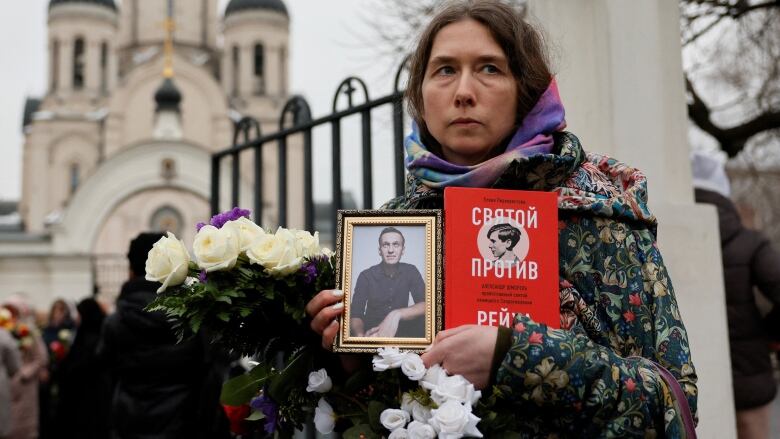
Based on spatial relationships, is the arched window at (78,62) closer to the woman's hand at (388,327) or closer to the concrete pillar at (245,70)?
the concrete pillar at (245,70)

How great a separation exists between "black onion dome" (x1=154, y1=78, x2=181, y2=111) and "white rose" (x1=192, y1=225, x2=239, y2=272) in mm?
42483

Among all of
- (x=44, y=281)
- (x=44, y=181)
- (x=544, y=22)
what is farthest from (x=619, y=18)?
(x=44, y=181)

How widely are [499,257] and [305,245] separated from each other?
0.41m

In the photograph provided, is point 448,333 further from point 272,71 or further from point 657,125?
point 272,71

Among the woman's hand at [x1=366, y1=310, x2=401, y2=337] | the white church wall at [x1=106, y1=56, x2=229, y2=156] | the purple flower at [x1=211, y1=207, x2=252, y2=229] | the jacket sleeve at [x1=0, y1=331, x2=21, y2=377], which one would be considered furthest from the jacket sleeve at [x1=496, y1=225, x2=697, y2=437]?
the white church wall at [x1=106, y1=56, x2=229, y2=156]

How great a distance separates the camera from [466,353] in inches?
64.2

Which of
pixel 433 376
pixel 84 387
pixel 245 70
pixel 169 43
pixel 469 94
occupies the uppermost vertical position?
pixel 169 43

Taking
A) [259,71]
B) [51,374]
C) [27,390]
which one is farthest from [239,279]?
[259,71]

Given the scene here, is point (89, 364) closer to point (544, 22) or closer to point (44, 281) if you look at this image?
point (544, 22)

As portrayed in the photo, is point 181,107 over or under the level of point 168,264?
over

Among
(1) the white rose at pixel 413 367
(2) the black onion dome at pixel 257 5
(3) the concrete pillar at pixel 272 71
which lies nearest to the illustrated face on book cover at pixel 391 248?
(1) the white rose at pixel 413 367

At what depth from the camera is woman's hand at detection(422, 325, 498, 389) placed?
1625 millimetres

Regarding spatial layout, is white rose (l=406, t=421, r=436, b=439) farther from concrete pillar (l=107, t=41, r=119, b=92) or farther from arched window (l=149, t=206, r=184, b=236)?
concrete pillar (l=107, t=41, r=119, b=92)

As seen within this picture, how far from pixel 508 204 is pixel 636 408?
463mm
